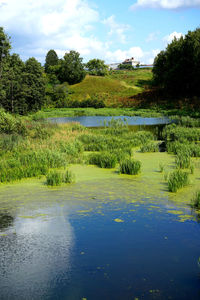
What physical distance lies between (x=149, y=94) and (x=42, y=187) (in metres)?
60.9

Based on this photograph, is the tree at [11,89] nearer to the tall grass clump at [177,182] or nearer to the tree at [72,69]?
the tall grass clump at [177,182]

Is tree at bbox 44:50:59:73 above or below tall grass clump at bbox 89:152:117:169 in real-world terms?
above

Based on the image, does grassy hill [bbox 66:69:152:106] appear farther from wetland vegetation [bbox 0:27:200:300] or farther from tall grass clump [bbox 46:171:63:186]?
tall grass clump [bbox 46:171:63:186]

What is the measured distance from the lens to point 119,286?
4938 mm

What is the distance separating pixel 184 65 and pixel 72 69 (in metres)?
42.0

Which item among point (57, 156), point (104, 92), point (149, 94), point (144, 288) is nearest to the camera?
point (144, 288)

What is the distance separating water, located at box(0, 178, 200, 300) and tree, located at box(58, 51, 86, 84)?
282 feet

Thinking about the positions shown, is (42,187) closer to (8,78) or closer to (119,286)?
(119,286)

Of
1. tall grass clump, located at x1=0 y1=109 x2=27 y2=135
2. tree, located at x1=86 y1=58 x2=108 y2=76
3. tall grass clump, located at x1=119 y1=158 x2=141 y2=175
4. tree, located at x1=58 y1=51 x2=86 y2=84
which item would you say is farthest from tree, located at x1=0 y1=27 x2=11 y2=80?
tree, located at x1=86 y1=58 x2=108 y2=76

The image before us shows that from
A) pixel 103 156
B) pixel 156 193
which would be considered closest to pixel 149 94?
pixel 103 156

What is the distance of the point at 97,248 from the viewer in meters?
6.20

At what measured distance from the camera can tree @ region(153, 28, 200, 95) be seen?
5457 centimetres

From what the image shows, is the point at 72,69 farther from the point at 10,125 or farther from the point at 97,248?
the point at 97,248

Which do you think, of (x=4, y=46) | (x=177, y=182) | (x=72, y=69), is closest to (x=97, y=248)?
(x=177, y=182)
